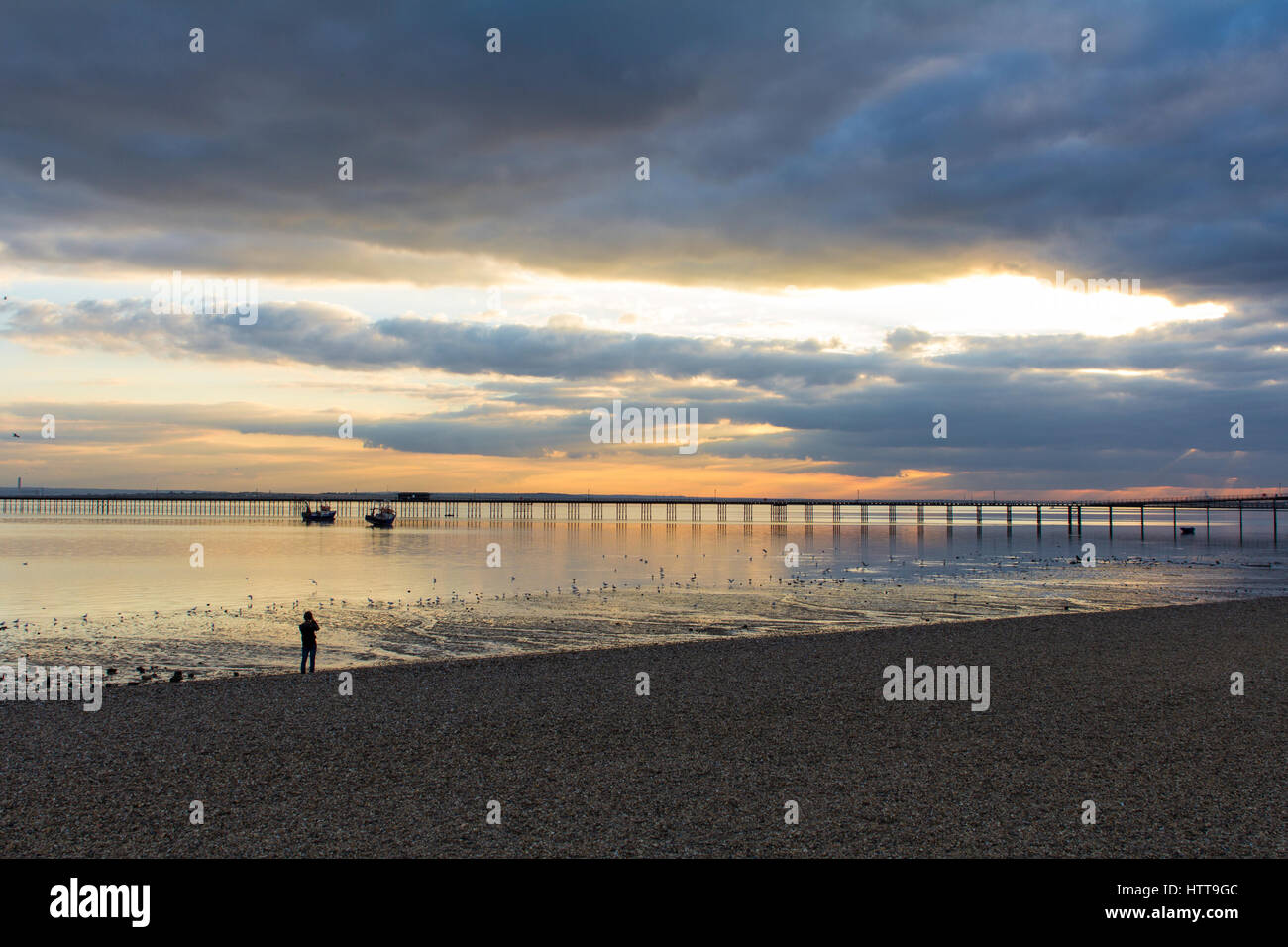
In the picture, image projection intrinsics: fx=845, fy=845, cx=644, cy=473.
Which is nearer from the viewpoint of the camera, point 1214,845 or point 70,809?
point 1214,845

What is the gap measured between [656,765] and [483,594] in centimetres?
2929

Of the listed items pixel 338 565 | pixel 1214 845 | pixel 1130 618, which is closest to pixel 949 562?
pixel 1130 618

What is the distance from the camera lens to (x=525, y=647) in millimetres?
24078

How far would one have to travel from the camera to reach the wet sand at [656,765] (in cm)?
854

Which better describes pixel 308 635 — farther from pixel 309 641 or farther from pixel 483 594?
pixel 483 594

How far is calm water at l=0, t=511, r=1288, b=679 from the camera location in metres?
25.4

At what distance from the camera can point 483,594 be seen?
39.3 m

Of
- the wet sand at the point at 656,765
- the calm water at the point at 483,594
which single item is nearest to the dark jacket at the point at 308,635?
the wet sand at the point at 656,765

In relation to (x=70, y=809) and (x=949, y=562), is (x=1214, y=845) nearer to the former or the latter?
(x=70, y=809)

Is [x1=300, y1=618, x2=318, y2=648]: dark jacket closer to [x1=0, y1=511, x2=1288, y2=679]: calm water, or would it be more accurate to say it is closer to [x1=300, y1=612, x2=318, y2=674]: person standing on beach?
[x1=300, y1=612, x2=318, y2=674]: person standing on beach

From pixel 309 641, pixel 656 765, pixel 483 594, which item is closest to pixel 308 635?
pixel 309 641

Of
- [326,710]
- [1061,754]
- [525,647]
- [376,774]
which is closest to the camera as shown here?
[376,774]

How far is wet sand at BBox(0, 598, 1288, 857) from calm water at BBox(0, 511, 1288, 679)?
854 centimetres
